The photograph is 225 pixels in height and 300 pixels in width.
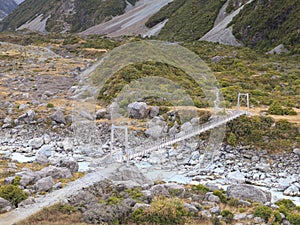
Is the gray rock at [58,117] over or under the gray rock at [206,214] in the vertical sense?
over

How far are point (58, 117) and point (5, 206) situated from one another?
12.3m

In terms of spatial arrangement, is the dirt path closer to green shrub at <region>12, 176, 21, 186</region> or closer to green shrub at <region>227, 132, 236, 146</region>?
green shrub at <region>12, 176, 21, 186</region>

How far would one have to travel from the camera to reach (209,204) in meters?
11.5

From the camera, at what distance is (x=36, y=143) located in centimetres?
1950

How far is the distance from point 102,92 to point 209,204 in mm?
14601

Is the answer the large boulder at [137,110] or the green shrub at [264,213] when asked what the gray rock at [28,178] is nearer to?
the green shrub at [264,213]

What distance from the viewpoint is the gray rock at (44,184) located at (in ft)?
38.0

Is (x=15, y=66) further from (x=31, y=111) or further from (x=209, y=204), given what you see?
(x=209, y=204)

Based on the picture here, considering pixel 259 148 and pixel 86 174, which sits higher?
pixel 86 174

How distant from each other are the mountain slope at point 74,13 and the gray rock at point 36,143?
8285cm

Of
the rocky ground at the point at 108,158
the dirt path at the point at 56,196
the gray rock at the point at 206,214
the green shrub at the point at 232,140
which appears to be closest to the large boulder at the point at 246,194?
the rocky ground at the point at 108,158

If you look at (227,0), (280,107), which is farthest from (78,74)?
(227,0)

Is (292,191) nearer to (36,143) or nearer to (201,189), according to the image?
(201,189)

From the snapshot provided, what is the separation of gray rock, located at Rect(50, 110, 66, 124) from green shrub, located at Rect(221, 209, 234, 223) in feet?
43.7
